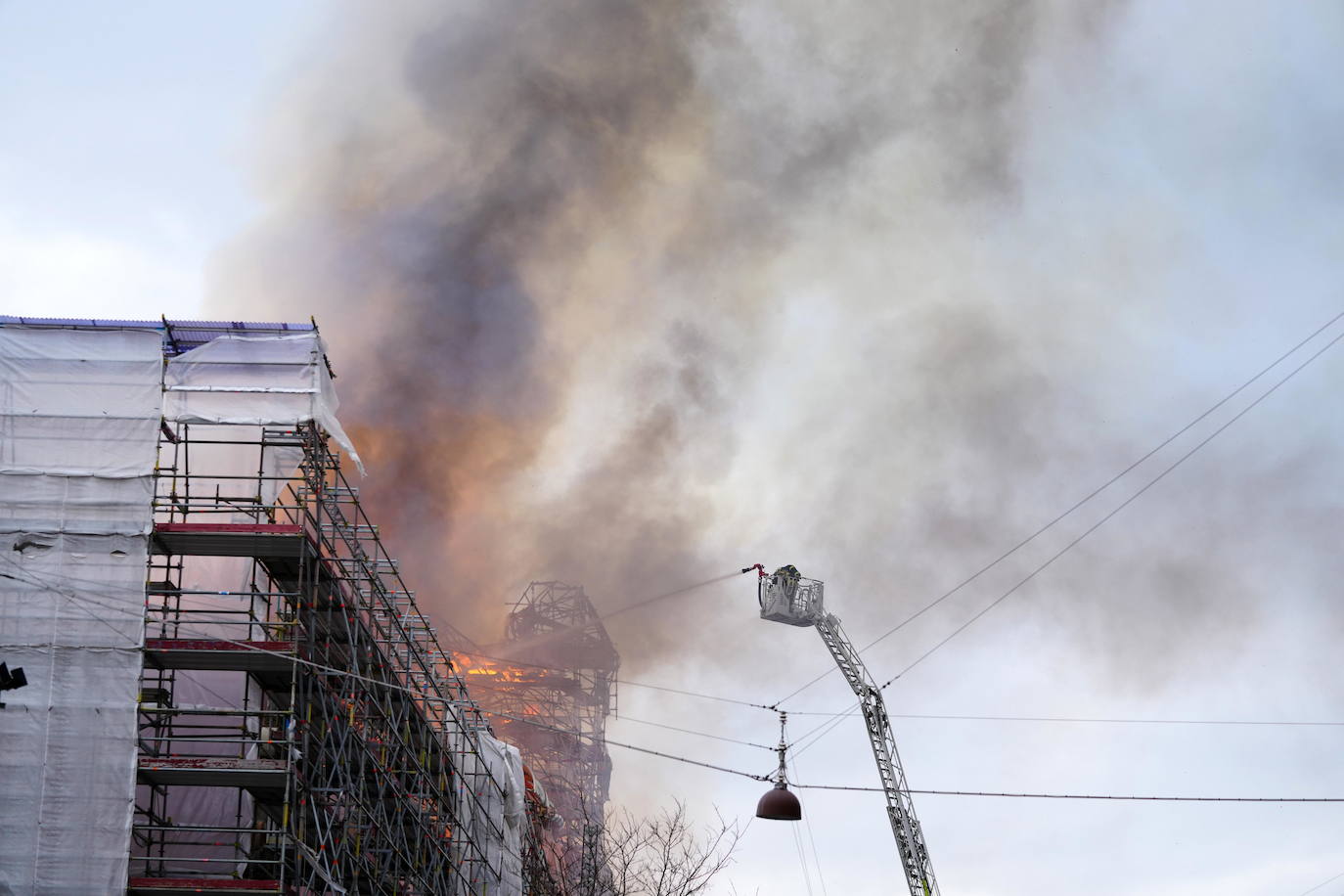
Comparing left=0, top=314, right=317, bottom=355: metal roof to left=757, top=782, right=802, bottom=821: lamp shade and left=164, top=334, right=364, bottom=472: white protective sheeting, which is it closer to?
left=164, top=334, right=364, bottom=472: white protective sheeting

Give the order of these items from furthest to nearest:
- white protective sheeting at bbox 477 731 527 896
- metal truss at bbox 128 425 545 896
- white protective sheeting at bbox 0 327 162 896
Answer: white protective sheeting at bbox 477 731 527 896 → metal truss at bbox 128 425 545 896 → white protective sheeting at bbox 0 327 162 896

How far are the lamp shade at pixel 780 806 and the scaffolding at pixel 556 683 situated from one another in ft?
163

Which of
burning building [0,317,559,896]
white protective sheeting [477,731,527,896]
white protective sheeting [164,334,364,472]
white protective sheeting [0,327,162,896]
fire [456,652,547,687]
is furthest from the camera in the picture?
fire [456,652,547,687]

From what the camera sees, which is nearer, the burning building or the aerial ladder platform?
the burning building

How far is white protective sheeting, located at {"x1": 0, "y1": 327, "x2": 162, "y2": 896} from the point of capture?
29812 mm

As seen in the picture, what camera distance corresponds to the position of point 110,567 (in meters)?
31.6

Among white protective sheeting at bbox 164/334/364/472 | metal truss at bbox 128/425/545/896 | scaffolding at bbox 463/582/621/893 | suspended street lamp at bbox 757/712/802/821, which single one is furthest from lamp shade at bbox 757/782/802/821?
scaffolding at bbox 463/582/621/893

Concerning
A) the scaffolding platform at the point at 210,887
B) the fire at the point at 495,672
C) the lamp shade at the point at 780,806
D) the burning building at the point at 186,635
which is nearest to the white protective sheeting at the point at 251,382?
the burning building at the point at 186,635

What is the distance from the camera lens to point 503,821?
147ft

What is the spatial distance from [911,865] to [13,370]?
4255 centimetres

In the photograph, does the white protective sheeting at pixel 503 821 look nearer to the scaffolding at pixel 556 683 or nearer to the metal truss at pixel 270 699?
the metal truss at pixel 270 699

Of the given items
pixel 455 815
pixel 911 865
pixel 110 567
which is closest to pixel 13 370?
pixel 110 567

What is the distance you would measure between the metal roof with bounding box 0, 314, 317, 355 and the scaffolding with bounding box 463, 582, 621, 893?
55.1 metres

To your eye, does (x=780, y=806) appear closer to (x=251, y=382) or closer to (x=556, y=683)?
(x=251, y=382)
